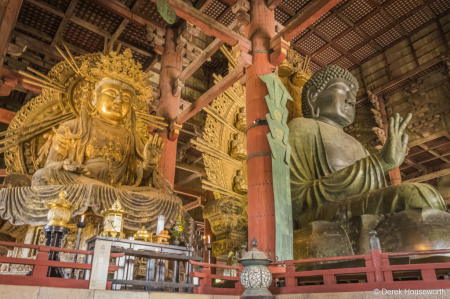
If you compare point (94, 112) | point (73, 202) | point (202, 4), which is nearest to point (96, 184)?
point (73, 202)

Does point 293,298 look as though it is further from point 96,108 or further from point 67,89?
point 67,89

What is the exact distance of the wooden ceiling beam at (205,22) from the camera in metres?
4.45

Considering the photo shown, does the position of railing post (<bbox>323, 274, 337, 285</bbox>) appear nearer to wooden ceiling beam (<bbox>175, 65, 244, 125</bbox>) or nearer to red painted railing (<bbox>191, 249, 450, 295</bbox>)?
red painted railing (<bbox>191, 249, 450, 295</bbox>)

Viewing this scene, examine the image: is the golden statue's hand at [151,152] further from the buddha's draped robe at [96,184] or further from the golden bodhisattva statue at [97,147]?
the buddha's draped robe at [96,184]

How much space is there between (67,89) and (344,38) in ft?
18.8

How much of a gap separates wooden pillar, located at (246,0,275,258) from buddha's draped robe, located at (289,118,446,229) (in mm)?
832

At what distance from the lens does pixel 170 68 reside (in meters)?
6.81

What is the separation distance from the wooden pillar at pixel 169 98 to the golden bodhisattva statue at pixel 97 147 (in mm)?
409

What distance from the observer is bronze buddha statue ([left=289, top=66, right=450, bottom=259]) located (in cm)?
328

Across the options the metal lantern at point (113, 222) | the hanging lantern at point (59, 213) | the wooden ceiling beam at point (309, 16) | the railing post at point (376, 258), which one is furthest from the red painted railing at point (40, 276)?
the wooden ceiling beam at point (309, 16)

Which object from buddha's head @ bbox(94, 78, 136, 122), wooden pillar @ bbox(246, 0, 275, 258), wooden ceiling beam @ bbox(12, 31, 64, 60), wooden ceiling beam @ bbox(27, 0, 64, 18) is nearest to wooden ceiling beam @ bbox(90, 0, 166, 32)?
wooden ceiling beam @ bbox(27, 0, 64, 18)

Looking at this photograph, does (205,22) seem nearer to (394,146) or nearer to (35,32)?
(394,146)

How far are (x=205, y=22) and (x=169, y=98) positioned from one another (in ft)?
7.57

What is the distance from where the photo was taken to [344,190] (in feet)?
14.0
